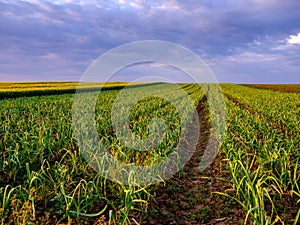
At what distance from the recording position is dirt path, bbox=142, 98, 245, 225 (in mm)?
4066

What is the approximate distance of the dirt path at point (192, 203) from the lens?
4066 mm

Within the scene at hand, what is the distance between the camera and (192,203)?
4.61 meters

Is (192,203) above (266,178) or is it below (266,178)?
below

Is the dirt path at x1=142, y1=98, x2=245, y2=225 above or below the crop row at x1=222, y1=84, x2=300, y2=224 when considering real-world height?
below

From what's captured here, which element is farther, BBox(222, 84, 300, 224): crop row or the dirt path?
the dirt path

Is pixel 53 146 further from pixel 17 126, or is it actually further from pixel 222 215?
pixel 222 215

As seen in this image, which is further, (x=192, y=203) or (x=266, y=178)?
(x=192, y=203)

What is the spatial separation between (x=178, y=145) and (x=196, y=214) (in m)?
3.90

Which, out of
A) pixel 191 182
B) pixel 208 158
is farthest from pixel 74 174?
pixel 208 158

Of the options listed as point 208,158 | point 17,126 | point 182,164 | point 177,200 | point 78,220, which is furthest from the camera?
point 17,126

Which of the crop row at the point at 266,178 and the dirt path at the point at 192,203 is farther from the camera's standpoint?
the dirt path at the point at 192,203

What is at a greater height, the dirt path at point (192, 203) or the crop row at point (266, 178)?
the crop row at point (266, 178)

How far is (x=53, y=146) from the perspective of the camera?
668cm

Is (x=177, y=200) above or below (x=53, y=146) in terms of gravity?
below
